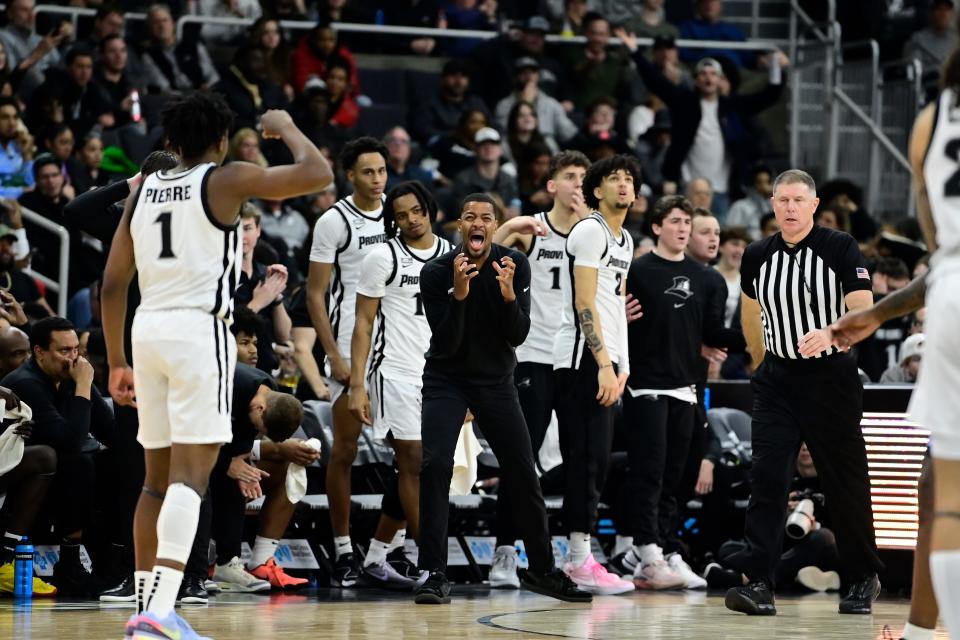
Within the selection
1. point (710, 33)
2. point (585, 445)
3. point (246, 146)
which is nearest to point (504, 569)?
point (585, 445)

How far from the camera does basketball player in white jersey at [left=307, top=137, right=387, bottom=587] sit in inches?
388

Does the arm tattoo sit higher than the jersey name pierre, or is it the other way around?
the jersey name pierre

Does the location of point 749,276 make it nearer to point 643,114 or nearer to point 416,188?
point 416,188

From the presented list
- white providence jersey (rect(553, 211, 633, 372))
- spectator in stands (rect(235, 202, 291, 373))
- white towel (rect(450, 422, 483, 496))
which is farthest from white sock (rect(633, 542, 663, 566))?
spectator in stands (rect(235, 202, 291, 373))

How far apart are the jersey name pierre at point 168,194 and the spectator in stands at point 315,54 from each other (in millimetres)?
9874

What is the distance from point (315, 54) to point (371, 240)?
6.70m

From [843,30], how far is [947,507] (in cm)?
1613

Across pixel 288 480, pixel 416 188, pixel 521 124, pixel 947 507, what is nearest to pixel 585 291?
pixel 416 188

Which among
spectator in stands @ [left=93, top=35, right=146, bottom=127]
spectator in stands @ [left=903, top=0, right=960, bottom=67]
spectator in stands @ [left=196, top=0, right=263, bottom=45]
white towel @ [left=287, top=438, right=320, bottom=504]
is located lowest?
white towel @ [left=287, top=438, right=320, bottom=504]

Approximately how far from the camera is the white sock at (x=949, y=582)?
4430mm

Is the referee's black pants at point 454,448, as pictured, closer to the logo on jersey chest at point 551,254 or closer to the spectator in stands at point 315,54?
the logo on jersey chest at point 551,254

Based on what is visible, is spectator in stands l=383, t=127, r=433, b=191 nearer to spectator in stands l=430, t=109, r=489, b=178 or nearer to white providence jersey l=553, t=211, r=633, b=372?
spectator in stands l=430, t=109, r=489, b=178

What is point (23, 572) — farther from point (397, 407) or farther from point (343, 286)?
point (343, 286)

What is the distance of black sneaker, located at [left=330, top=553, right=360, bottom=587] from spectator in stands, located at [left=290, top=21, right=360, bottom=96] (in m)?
7.22
